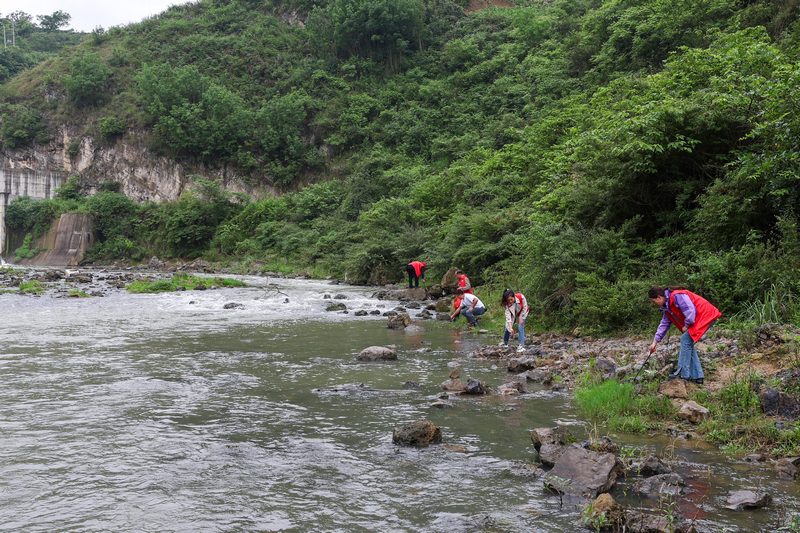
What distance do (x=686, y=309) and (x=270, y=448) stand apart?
21.5 feet

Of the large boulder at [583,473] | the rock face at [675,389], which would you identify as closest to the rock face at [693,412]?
the rock face at [675,389]

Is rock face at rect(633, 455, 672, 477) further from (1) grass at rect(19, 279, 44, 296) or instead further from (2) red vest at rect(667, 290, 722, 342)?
(1) grass at rect(19, 279, 44, 296)

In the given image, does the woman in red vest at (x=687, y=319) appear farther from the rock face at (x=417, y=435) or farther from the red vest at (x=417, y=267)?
the red vest at (x=417, y=267)

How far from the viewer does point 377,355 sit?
13172mm

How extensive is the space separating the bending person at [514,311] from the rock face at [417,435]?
21.0ft

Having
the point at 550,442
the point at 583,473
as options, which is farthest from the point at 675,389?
the point at 583,473

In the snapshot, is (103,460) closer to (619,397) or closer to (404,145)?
(619,397)

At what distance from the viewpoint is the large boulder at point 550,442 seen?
22.0 ft

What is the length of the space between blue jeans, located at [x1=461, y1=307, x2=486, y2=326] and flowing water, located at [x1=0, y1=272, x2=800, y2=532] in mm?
3208

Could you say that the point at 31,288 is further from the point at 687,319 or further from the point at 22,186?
the point at 22,186

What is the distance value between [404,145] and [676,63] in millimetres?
35818

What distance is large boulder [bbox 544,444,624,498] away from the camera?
591 cm

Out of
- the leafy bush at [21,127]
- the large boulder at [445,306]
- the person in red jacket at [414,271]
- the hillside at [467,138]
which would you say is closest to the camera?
the hillside at [467,138]

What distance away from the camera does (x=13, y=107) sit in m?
71.6
